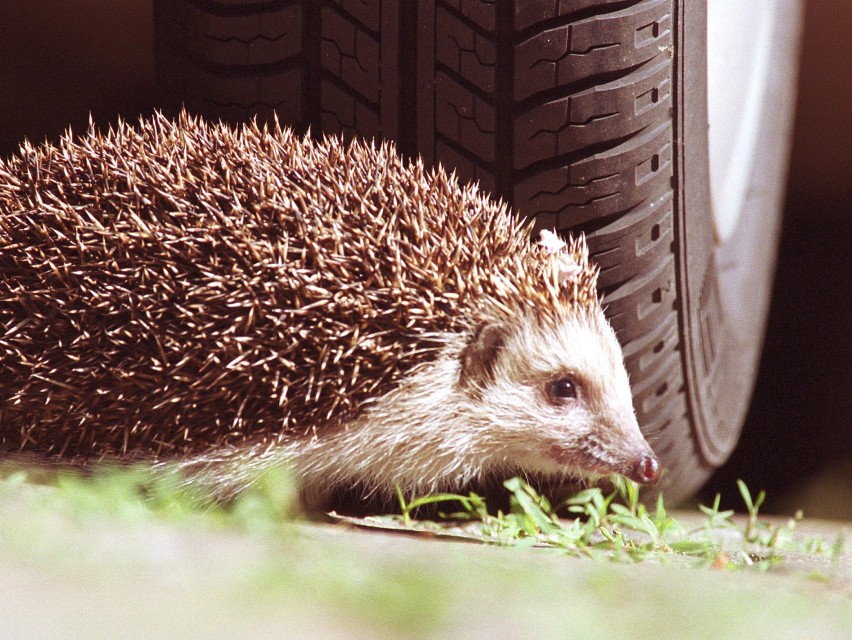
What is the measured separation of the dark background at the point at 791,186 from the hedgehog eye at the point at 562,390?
154 cm

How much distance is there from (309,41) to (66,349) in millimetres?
1032

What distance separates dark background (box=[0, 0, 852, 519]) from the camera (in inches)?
129

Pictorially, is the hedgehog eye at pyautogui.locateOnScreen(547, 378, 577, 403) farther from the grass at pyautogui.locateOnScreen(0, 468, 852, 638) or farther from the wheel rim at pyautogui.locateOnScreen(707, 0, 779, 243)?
the wheel rim at pyautogui.locateOnScreen(707, 0, 779, 243)

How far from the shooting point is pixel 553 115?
2398 mm

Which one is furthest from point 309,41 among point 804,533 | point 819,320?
point 819,320

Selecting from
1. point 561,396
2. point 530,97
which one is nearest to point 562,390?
point 561,396

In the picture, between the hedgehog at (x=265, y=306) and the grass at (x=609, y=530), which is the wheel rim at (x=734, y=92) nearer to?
the hedgehog at (x=265, y=306)

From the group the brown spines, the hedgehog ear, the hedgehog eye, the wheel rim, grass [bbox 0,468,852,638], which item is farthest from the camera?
the wheel rim

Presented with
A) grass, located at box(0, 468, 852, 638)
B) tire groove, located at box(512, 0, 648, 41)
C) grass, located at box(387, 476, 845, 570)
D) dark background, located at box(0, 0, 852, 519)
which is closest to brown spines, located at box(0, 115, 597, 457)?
grass, located at box(0, 468, 852, 638)

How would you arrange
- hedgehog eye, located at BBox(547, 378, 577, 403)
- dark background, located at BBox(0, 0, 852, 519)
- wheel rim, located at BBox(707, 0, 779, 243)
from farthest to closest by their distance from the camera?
dark background, located at BBox(0, 0, 852, 519)
wheel rim, located at BBox(707, 0, 779, 243)
hedgehog eye, located at BBox(547, 378, 577, 403)

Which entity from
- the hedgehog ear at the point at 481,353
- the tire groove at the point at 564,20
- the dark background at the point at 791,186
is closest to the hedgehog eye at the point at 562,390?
the hedgehog ear at the point at 481,353

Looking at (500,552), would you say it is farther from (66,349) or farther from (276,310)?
(66,349)

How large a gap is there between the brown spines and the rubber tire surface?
14cm

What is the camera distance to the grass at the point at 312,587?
1.23 meters
